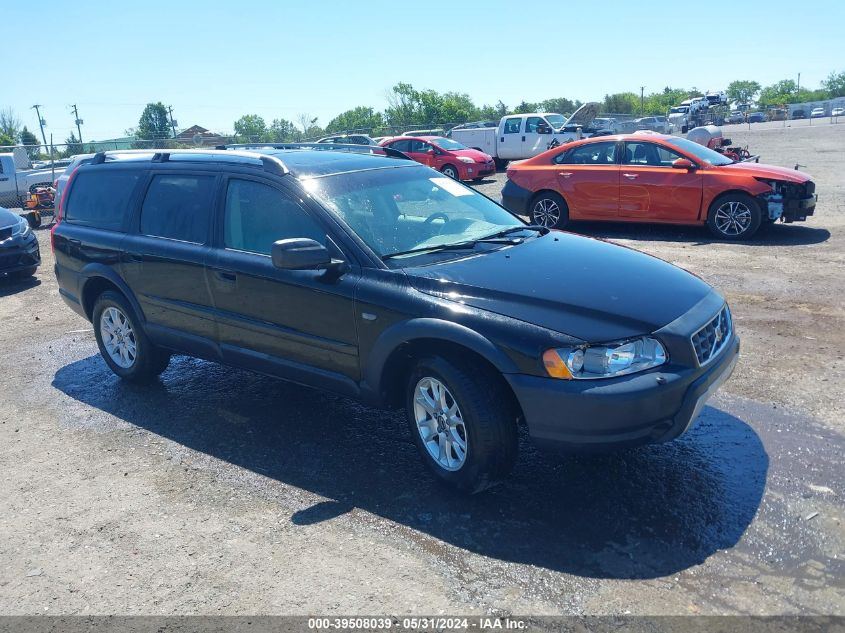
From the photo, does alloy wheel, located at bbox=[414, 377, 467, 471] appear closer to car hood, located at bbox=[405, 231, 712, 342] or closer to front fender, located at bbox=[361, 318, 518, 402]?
front fender, located at bbox=[361, 318, 518, 402]

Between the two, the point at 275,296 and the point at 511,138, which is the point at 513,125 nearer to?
the point at 511,138

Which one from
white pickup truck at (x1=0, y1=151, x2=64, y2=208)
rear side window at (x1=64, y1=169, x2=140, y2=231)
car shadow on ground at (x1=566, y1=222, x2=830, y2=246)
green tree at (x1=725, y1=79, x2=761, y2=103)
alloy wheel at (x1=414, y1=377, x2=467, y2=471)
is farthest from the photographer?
green tree at (x1=725, y1=79, x2=761, y2=103)

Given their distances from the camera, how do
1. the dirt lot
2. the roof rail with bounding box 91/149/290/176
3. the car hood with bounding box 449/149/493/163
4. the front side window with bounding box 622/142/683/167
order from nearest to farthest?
the dirt lot, the roof rail with bounding box 91/149/290/176, the front side window with bounding box 622/142/683/167, the car hood with bounding box 449/149/493/163

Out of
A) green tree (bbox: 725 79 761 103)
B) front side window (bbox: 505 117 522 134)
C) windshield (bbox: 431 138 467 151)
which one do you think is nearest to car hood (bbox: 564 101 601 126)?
front side window (bbox: 505 117 522 134)

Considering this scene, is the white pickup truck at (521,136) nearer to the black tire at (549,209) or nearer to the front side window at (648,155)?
the black tire at (549,209)

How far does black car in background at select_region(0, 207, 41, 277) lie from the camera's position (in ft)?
35.2

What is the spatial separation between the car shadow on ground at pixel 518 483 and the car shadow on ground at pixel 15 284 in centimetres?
592

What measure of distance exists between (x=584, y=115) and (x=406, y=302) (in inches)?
1083

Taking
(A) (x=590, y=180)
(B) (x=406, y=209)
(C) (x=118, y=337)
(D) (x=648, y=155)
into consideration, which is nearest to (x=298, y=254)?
(B) (x=406, y=209)

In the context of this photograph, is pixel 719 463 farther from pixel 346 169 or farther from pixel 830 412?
pixel 346 169

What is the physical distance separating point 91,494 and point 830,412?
4664mm

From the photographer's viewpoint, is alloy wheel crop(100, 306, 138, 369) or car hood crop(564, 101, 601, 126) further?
car hood crop(564, 101, 601, 126)

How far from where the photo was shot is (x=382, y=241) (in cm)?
459

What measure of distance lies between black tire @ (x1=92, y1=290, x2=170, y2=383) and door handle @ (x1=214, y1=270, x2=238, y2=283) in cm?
125
